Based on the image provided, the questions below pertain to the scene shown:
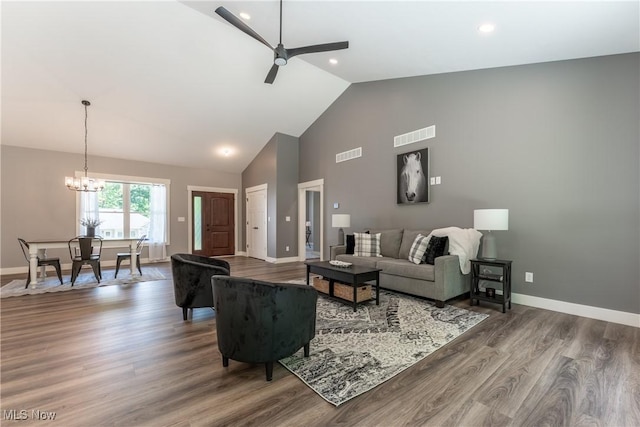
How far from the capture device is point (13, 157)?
5934 millimetres

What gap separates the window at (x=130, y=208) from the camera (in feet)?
22.3

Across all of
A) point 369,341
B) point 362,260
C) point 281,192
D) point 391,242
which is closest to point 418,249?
point 391,242

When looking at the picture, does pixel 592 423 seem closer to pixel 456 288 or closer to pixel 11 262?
pixel 456 288

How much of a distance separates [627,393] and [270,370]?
237 centimetres

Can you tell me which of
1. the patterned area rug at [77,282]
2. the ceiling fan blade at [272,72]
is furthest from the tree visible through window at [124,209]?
the ceiling fan blade at [272,72]

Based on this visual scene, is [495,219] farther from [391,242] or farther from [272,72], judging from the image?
[272,72]

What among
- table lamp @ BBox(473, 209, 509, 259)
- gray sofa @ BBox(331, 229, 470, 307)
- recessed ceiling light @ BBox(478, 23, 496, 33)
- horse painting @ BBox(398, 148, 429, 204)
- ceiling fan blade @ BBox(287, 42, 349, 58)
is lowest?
gray sofa @ BBox(331, 229, 470, 307)

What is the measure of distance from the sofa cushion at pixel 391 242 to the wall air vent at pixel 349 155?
197 cm

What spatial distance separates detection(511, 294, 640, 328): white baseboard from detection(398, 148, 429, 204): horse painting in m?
1.93

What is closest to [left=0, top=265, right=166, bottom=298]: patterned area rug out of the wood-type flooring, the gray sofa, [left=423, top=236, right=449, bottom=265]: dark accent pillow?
the wood-type flooring

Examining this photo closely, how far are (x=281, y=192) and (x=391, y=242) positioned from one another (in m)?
3.54

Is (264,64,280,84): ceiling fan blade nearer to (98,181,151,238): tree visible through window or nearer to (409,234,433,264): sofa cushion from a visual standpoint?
(409,234,433,264): sofa cushion

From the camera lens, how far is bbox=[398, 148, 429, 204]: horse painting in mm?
4719

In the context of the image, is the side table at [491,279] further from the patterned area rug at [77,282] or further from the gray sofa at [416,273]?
the patterned area rug at [77,282]
